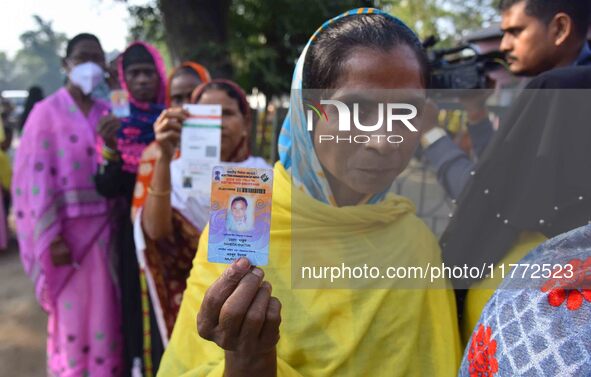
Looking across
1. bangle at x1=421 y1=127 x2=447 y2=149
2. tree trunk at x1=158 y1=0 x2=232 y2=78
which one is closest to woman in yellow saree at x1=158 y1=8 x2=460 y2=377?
bangle at x1=421 y1=127 x2=447 y2=149

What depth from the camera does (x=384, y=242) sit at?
1.12 m

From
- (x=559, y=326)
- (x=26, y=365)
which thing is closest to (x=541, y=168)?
(x=559, y=326)

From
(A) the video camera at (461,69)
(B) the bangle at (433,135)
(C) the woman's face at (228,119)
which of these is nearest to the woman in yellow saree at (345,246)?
(B) the bangle at (433,135)

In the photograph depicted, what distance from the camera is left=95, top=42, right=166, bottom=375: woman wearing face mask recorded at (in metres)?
2.31

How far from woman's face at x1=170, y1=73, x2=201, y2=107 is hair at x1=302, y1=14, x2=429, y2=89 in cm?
163

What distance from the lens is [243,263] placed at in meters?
0.80

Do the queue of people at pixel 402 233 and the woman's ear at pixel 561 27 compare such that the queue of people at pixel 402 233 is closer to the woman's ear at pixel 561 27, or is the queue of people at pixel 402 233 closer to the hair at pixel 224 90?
the woman's ear at pixel 561 27

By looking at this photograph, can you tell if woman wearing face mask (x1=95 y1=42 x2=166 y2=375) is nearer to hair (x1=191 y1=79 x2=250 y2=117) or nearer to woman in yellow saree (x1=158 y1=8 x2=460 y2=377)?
hair (x1=191 y1=79 x2=250 y2=117)

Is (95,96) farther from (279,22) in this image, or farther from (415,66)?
(279,22)

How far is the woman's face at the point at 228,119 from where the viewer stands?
223 centimetres

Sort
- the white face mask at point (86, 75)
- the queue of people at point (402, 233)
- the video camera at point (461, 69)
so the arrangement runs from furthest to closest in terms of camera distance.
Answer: the white face mask at point (86, 75) → the video camera at point (461, 69) → the queue of people at point (402, 233)

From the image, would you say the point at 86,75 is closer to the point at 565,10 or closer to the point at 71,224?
the point at 71,224

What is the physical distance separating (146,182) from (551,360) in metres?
1.87

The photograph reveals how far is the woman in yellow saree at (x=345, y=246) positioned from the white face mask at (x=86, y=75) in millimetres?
1756
